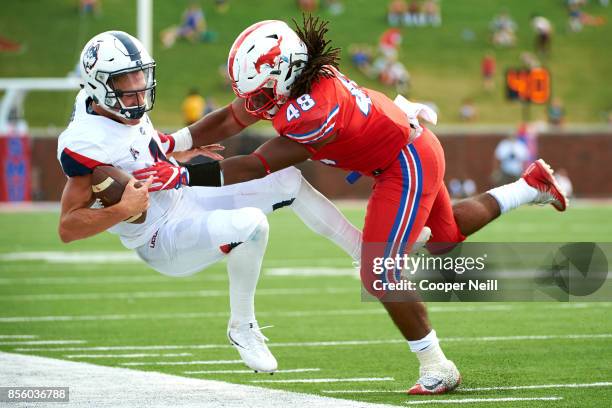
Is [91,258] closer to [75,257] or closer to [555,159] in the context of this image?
[75,257]

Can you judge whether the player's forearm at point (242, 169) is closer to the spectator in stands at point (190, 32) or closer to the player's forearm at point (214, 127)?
the player's forearm at point (214, 127)

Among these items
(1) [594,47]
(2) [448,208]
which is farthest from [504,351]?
(1) [594,47]

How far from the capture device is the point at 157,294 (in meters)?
9.54

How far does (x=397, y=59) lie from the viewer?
106 feet

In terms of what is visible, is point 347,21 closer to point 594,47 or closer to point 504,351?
point 594,47

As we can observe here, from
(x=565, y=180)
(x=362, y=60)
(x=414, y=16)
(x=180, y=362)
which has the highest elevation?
(x=180, y=362)

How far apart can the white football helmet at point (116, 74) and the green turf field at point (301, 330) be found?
1513 mm

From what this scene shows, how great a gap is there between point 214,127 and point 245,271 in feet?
2.84

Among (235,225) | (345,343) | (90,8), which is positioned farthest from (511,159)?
(90,8)

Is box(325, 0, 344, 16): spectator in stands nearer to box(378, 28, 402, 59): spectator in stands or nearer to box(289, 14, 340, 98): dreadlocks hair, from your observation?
box(378, 28, 402, 59): spectator in stands

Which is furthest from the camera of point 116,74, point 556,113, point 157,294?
point 556,113

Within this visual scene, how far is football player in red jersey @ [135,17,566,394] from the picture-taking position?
511 centimetres

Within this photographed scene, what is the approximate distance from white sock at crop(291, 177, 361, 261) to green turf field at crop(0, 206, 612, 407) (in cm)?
71
